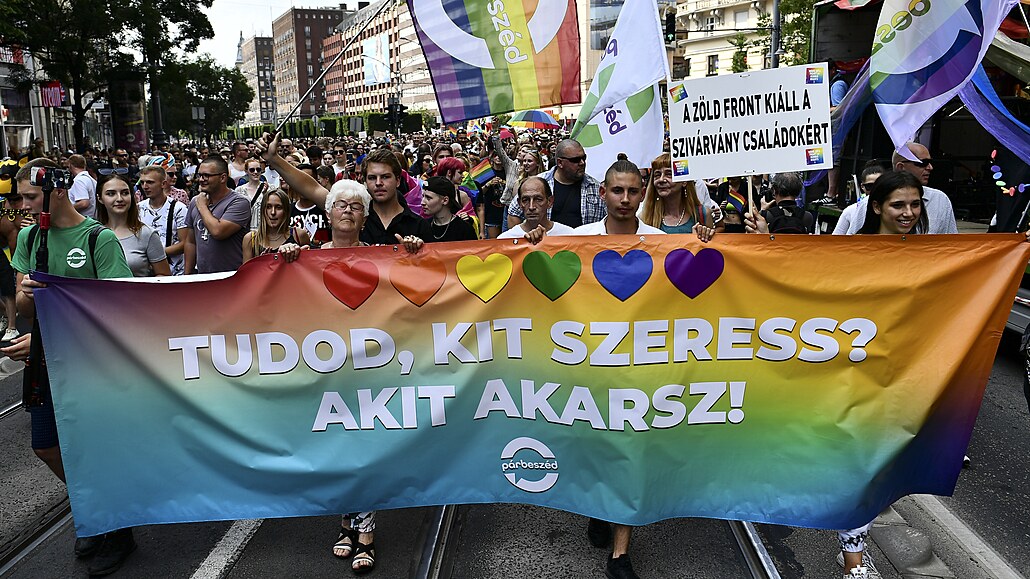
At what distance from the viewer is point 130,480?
3936mm

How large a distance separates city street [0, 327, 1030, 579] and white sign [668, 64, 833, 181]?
1.93 metres

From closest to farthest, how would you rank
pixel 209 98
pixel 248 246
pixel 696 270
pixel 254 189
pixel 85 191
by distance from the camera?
1. pixel 696 270
2. pixel 248 246
3. pixel 254 189
4. pixel 85 191
5. pixel 209 98

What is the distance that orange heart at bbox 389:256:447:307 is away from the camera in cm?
394

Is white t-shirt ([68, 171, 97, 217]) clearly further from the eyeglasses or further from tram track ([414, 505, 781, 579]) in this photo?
tram track ([414, 505, 781, 579])

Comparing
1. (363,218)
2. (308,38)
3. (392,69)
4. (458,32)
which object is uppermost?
(308,38)

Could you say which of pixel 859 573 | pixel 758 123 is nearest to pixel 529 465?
pixel 859 573

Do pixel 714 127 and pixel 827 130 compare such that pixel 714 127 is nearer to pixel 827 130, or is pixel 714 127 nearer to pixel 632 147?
pixel 827 130

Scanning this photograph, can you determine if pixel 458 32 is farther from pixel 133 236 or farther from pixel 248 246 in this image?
pixel 133 236

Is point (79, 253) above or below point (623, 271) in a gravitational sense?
above

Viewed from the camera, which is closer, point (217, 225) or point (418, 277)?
point (418, 277)

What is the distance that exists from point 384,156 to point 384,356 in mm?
2045

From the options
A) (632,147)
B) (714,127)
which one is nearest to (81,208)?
(632,147)

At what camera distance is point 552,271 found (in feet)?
12.8

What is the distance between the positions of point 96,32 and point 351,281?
100 ft
